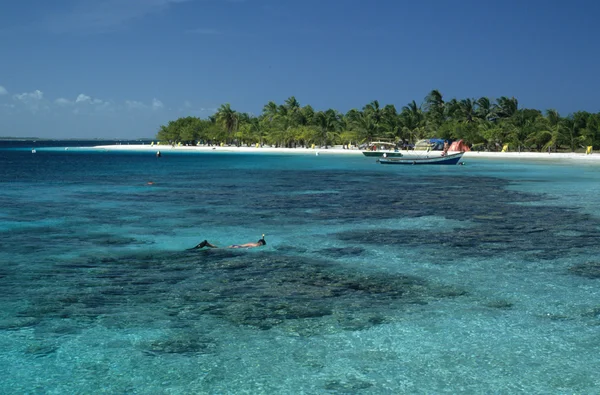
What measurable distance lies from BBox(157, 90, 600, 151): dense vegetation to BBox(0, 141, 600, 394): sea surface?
246ft

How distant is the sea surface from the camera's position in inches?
319

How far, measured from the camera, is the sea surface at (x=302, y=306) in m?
8.09

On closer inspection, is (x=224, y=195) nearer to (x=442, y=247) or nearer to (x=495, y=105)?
(x=442, y=247)

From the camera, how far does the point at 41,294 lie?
12.0 m

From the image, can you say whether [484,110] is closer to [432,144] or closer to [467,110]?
[467,110]

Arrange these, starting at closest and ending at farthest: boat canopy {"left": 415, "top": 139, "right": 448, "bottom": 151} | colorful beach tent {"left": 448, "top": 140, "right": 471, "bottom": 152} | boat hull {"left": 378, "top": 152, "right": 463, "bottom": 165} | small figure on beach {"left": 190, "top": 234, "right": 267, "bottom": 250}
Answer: small figure on beach {"left": 190, "top": 234, "right": 267, "bottom": 250}, boat hull {"left": 378, "top": 152, "right": 463, "bottom": 165}, boat canopy {"left": 415, "top": 139, "right": 448, "bottom": 151}, colorful beach tent {"left": 448, "top": 140, "right": 471, "bottom": 152}

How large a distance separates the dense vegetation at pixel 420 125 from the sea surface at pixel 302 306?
246 feet

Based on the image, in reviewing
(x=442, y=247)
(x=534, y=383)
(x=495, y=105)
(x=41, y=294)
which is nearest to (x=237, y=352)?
(x=534, y=383)

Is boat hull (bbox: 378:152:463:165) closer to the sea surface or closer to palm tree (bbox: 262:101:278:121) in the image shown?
the sea surface

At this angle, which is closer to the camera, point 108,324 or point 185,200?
point 108,324

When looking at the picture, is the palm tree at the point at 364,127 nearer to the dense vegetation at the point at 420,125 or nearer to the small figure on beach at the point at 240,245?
the dense vegetation at the point at 420,125

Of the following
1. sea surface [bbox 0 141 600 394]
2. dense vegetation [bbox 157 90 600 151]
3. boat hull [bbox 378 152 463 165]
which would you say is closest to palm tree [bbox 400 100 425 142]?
dense vegetation [bbox 157 90 600 151]

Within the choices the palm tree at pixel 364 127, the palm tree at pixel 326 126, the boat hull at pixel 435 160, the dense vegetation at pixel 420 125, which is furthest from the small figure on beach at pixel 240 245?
the palm tree at pixel 326 126

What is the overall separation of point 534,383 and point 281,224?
14950mm
